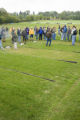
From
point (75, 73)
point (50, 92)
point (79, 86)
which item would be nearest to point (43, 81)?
point (50, 92)

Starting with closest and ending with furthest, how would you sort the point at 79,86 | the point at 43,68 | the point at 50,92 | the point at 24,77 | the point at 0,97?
the point at 0,97 < the point at 50,92 < the point at 79,86 < the point at 24,77 < the point at 43,68

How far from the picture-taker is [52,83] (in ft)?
25.6

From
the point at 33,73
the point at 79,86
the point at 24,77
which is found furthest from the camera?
the point at 33,73

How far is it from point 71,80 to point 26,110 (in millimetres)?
3506

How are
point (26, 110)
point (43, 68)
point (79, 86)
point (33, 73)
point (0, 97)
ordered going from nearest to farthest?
point (26, 110), point (0, 97), point (79, 86), point (33, 73), point (43, 68)

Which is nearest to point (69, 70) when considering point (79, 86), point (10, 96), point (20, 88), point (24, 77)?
point (79, 86)

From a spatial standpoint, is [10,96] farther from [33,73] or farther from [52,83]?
[33,73]

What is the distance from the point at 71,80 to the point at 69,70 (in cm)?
167

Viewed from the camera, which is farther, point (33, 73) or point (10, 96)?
point (33, 73)

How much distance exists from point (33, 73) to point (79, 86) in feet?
9.76

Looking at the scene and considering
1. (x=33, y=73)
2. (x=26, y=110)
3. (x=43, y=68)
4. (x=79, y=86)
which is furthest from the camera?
(x=43, y=68)

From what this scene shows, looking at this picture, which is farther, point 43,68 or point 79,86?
point 43,68

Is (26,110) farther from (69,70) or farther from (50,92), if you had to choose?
(69,70)

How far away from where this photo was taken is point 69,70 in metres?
9.77
